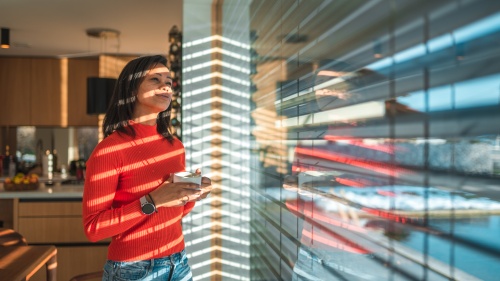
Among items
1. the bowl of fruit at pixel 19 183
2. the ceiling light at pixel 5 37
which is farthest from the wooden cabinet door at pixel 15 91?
the bowl of fruit at pixel 19 183

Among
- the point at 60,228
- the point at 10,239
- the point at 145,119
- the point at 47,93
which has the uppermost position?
the point at 47,93

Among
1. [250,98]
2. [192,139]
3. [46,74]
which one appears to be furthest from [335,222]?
[46,74]

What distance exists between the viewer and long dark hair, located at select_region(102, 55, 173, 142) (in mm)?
1449

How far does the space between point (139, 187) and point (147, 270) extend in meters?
0.23

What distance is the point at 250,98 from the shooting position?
6.42 feet

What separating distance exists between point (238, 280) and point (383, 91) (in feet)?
5.84

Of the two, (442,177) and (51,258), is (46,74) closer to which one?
(51,258)

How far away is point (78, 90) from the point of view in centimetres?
667

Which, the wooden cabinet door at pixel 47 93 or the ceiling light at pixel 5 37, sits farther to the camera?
the wooden cabinet door at pixel 47 93

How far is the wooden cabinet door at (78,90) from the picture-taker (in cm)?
665

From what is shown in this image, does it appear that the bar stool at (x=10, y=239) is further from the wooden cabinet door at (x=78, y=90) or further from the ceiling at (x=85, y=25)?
the wooden cabinet door at (x=78, y=90)

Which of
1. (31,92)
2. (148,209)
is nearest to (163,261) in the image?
(148,209)

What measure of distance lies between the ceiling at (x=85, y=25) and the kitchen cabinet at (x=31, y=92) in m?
0.20

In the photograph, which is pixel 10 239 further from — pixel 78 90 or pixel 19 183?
pixel 78 90
